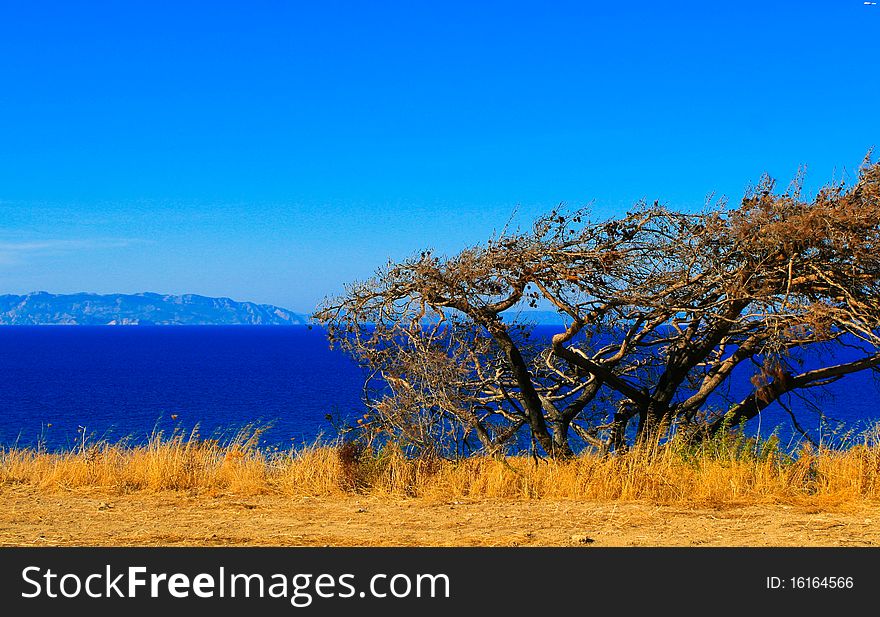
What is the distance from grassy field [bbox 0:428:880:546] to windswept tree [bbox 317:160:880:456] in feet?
3.14

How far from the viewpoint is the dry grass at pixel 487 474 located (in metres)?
9.34

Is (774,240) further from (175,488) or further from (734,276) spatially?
(175,488)

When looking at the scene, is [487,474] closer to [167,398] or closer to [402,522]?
[402,522]

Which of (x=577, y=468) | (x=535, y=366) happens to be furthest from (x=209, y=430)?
(x=577, y=468)

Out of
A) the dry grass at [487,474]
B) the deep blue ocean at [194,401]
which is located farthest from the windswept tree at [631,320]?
the deep blue ocean at [194,401]

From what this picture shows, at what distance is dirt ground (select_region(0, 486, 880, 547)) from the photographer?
732 cm

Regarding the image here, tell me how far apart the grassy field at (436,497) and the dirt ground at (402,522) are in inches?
0.8

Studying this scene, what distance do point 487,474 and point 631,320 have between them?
9.28ft

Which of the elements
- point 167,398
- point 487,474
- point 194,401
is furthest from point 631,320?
point 167,398

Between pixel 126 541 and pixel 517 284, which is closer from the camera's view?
pixel 126 541

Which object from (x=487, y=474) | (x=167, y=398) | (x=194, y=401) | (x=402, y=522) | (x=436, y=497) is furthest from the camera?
(x=167, y=398)

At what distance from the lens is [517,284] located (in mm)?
10461

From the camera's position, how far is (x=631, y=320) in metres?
11.2

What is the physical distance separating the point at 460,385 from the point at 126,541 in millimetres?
5113
